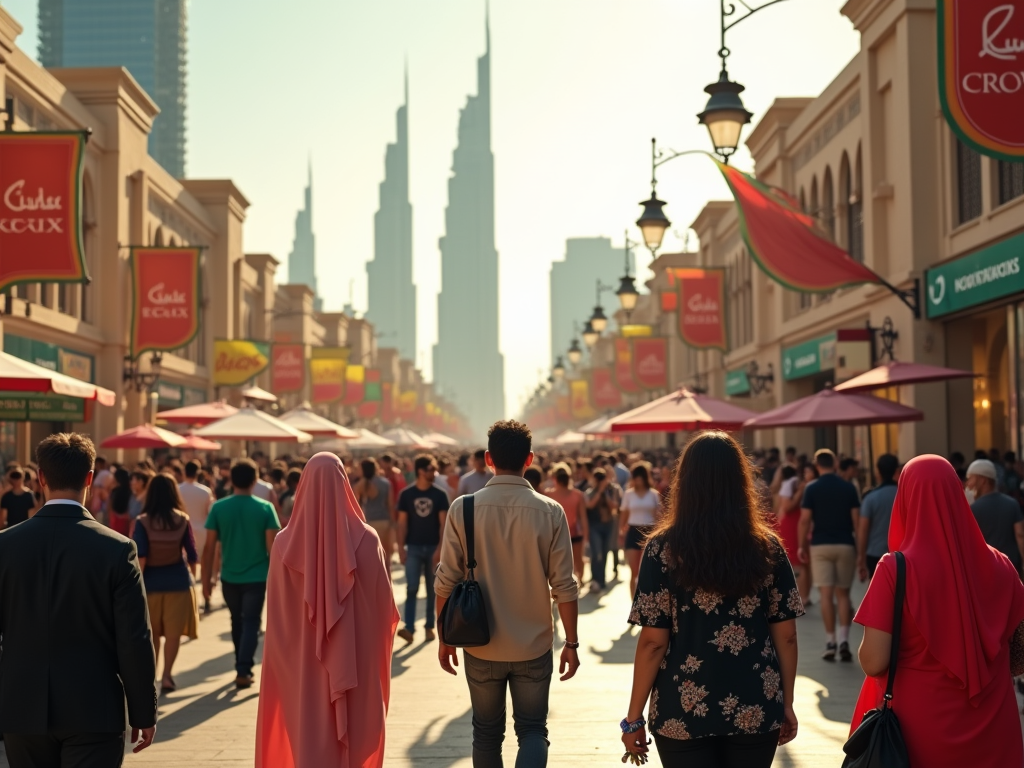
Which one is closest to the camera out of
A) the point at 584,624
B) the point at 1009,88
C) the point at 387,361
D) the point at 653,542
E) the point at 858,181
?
the point at 653,542

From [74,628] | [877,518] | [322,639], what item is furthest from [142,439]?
[74,628]

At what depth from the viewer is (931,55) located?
20391mm

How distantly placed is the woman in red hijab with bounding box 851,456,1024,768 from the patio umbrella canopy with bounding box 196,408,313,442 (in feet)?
58.1

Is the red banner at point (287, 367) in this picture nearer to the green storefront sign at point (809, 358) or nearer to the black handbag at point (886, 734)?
the green storefront sign at point (809, 358)

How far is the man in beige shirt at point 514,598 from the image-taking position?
5883 millimetres

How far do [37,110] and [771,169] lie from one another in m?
18.1

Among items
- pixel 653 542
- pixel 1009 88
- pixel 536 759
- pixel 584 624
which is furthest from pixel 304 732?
pixel 584 624

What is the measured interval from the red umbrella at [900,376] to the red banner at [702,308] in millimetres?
14310

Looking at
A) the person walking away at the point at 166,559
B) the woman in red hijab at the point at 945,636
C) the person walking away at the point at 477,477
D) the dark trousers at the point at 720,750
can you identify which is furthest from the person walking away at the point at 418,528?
the woman in red hijab at the point at 945,636

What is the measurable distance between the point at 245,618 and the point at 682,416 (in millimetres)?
8970

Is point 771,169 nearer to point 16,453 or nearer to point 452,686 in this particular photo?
point 16,453

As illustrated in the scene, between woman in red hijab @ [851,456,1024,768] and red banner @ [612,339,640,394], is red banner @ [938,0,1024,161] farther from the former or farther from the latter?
red banner @ [612,339,640,394]

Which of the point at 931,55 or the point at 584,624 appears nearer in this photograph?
the point at 584,624

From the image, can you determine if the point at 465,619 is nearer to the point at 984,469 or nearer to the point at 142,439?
the point at 984,469
